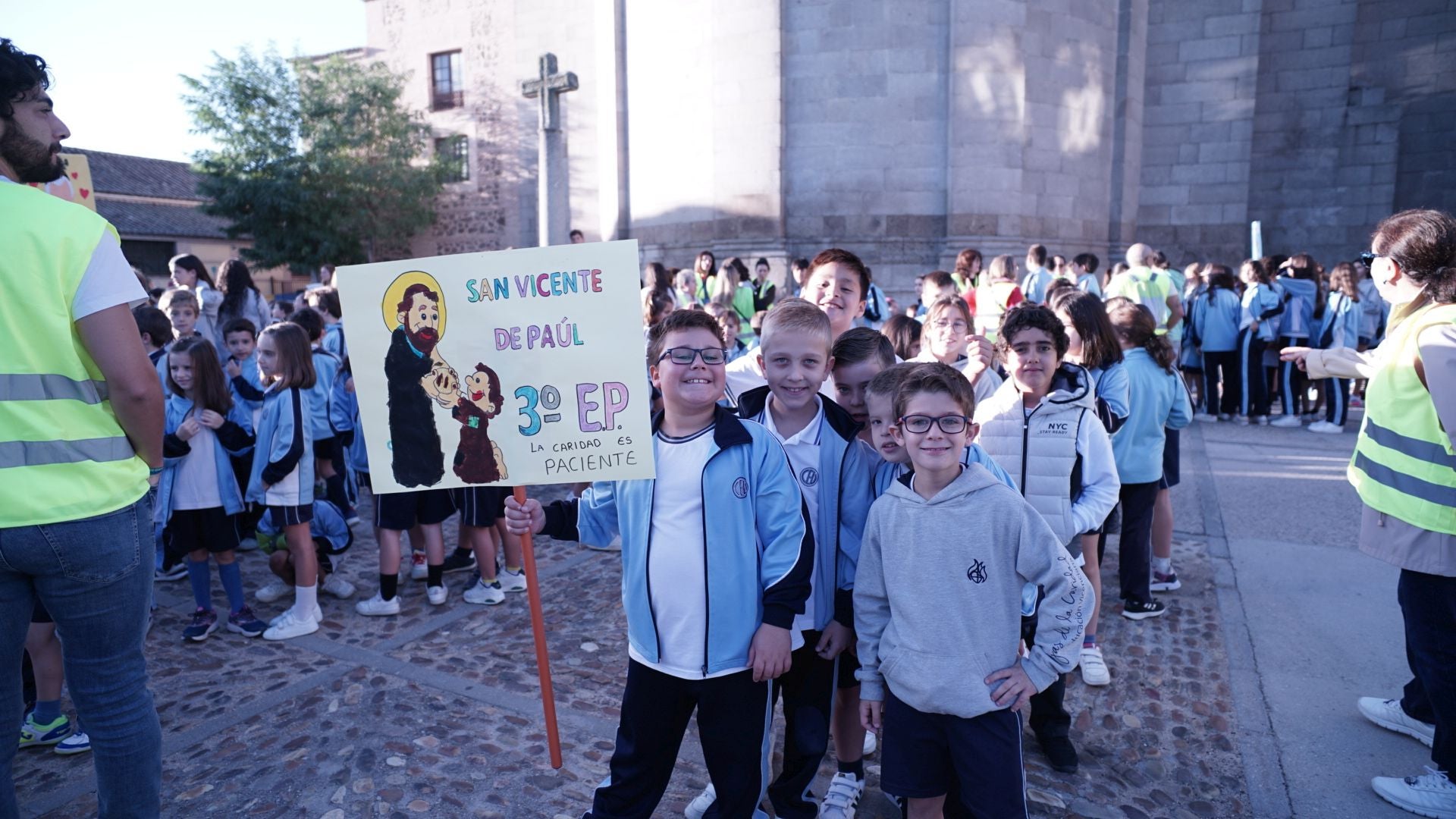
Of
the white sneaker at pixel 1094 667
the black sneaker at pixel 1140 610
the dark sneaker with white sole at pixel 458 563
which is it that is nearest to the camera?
the white sneaker at pixel 1094 667

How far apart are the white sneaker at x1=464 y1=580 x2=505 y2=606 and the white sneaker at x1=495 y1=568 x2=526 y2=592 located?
0.10 meters

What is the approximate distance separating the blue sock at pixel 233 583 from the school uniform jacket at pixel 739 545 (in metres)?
3.18

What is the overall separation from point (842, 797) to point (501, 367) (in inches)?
73.2

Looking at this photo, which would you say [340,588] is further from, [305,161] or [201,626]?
[305,161]

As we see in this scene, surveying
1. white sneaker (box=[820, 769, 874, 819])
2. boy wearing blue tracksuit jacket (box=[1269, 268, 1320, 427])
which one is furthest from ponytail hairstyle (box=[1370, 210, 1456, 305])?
boy wearing blue tracksuit jacket (box=[1269, 268, 1320, 427])

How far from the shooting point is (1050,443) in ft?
11.0

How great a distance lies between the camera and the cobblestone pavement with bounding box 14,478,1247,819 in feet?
10.2

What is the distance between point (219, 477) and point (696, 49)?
38.0ft

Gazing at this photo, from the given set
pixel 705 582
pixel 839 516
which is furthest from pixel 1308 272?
pixel 705 582

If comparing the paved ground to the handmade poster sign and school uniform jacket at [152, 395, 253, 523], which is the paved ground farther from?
the handmade poster sign

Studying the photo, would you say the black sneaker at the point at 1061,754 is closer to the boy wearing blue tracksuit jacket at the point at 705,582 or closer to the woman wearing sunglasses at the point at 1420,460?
the woman wearing sunglasses at the point at 1420,460

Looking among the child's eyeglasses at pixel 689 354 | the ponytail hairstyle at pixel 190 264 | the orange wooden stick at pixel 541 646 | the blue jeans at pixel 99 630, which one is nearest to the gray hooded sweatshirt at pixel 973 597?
the child's eyeglasses at pixel 689 354

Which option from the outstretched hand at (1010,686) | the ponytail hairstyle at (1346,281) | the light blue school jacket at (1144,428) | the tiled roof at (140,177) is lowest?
the outstretched hand at (1010,686)

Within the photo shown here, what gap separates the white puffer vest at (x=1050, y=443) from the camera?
10.9 feet
